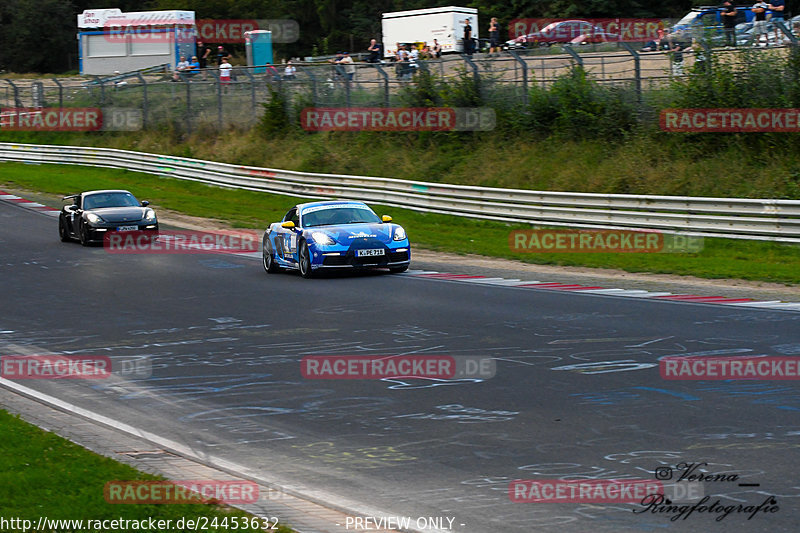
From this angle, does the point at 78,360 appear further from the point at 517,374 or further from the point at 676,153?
the point at 676,153

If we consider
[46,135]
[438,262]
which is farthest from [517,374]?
[46,135]

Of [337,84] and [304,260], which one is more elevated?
[337,84]

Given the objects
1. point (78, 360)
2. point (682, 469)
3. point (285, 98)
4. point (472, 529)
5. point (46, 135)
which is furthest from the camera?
point (46, 135)

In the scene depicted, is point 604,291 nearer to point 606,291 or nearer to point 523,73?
point 606,291

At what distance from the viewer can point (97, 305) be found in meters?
16.2

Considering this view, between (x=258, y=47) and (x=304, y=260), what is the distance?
1473 inches

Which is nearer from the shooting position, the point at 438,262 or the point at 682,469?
the point at 682,469

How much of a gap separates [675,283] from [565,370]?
791cm
